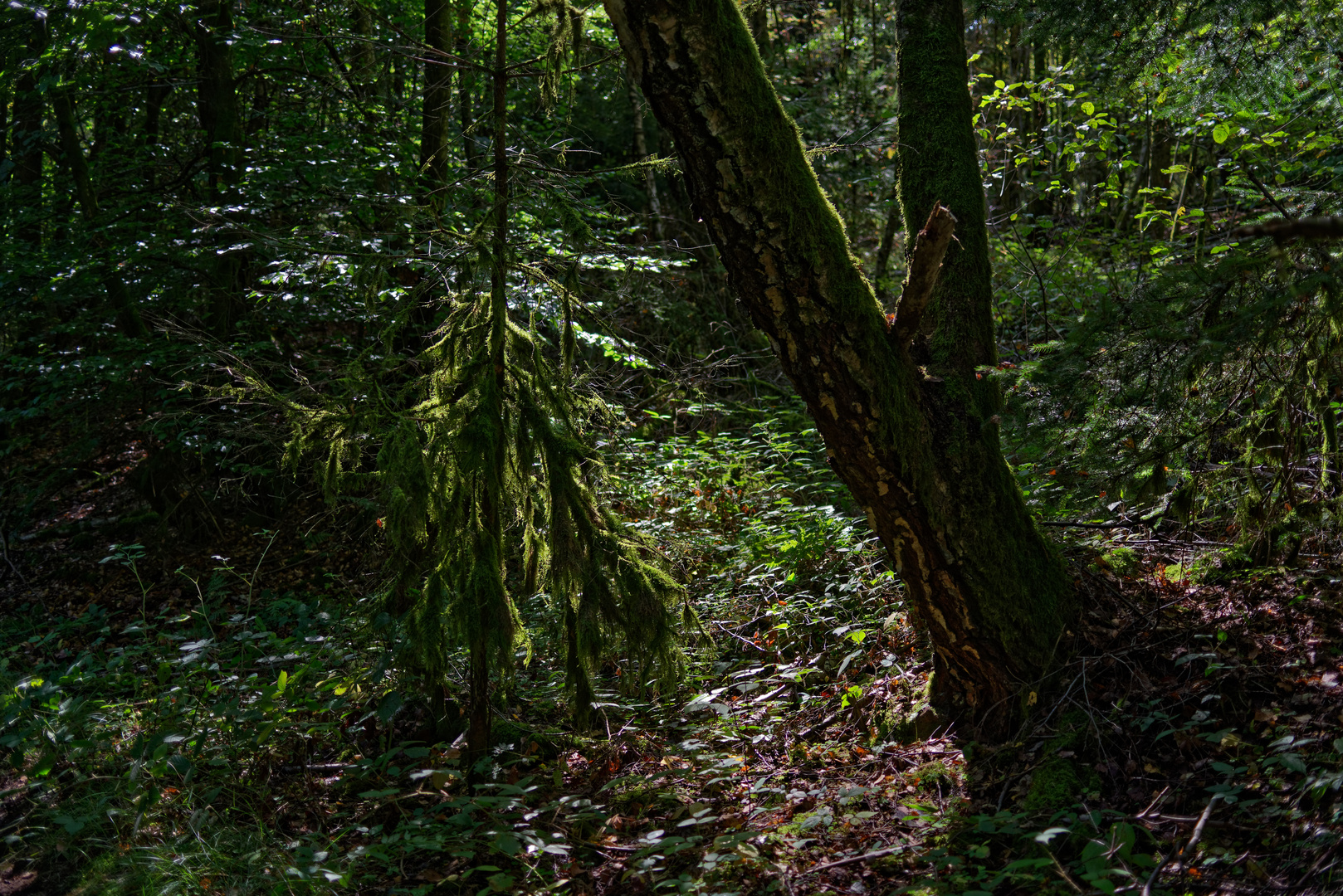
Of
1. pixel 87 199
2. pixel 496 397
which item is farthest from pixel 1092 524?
pixel 87 199

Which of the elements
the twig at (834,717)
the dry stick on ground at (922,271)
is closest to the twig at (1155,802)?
the twig at (834,717)

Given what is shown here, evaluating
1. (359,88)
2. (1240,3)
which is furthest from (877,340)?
(359,88)

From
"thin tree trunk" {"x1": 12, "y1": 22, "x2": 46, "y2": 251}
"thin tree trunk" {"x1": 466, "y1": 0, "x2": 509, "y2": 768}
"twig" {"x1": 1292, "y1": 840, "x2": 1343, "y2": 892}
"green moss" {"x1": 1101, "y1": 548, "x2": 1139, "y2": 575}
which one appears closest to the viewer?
"twig" {"x1": 1292, "y1": 840, "x2": 1343, "y2": 892}

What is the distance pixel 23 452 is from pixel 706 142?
11.3 meters

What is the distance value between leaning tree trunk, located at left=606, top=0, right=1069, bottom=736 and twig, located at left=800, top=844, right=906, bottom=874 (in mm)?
894

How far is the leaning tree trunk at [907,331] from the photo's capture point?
297 cm

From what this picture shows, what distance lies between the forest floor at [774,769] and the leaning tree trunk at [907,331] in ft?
1.08

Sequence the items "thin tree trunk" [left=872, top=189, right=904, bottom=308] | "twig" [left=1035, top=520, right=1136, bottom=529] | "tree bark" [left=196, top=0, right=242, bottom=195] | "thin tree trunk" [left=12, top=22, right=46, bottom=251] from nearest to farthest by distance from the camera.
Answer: "twig" [left=1035, top=520, right=1136, bottom=529] → "thin tree trunk" [left=12, top=22, right=46, bottom=251] → "tree bark" [left=196, top=0, right=242, bottom=195] → "thin tree trunk" [left=872, top=189, right=904, bottom=308]

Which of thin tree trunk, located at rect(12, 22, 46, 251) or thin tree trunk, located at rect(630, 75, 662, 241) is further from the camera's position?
thin tree trunk, located at rect(630, 75, 662, 241)

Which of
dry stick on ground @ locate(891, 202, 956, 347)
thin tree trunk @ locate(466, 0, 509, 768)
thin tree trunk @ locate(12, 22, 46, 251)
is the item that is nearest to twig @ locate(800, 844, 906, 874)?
thin tree trunk @ locate(466, 0, 509, 768)

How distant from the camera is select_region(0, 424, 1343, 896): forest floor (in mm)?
2658

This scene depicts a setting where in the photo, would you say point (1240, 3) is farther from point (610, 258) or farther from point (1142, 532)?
point (610, 258)

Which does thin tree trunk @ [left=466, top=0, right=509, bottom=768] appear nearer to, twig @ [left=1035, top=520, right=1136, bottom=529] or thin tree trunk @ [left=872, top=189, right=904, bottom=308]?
twig @ [left=1035, top=520, right=1136, bottom=529]

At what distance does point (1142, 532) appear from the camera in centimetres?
412
